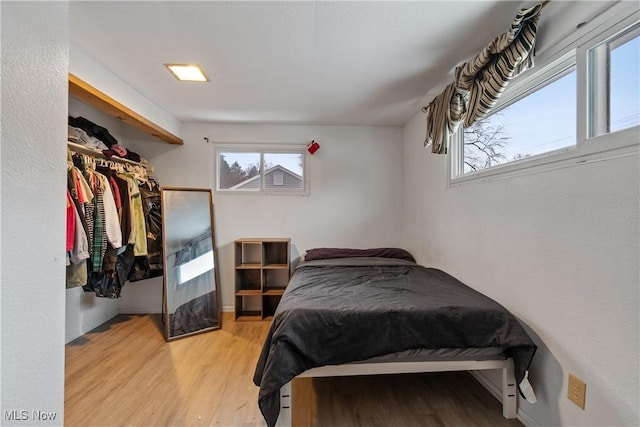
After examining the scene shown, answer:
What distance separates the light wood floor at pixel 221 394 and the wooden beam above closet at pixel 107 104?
2003mm

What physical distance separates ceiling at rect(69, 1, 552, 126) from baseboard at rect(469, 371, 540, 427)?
2194 millimetres

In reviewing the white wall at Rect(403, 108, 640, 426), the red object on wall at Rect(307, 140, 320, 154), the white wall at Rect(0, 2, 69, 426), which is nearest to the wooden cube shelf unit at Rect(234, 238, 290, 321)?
the red object on wall at Rect(307, 140, 320, 154)

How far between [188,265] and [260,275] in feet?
2.51

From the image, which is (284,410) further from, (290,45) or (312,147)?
(312,147)

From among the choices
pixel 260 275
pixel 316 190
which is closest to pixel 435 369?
pixel 260 275

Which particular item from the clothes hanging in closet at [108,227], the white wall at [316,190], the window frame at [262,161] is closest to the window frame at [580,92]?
the white wall at [316,190]

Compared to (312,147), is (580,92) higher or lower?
lower

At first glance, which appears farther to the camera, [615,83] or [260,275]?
[260,275]

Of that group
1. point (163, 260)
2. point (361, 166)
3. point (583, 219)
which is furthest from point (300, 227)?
point (583, 219)

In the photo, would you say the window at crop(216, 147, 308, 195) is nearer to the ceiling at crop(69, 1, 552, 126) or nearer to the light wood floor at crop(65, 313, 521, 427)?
the ceiling at crop(69, 1, 552, 126)

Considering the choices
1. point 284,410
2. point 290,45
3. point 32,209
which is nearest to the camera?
point 32,209

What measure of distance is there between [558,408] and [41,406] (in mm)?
2074

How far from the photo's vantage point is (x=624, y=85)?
3.52ft

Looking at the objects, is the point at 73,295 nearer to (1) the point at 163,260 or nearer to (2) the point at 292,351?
(1) the point at 163,260
